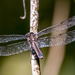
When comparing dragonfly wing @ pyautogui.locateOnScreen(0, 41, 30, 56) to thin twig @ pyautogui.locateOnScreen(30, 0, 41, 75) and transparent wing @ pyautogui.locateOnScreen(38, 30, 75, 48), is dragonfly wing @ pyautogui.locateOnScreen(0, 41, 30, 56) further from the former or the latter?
thin twig @ pyautogui.locateOnScreen(30, 0, 41, 75)

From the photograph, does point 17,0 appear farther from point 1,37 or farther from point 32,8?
point 32,8

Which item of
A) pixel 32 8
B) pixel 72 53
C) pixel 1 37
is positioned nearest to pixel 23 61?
pixel 72 53

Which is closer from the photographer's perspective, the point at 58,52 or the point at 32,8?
the point at 32,8

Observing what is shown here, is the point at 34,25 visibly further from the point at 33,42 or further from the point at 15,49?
the point at 15,49

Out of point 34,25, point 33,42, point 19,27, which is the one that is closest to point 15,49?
point 33,42

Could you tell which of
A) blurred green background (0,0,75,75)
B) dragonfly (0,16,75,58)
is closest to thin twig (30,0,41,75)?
dragonfly (0,16,75,58)

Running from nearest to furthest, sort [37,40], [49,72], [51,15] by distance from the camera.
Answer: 1. [37,40]
2. [49,72]
3. [51,15]

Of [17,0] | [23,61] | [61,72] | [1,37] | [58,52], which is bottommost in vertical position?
→ [61,72]

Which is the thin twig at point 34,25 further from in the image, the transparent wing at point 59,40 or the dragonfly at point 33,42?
the transparent wing at point 59,40
